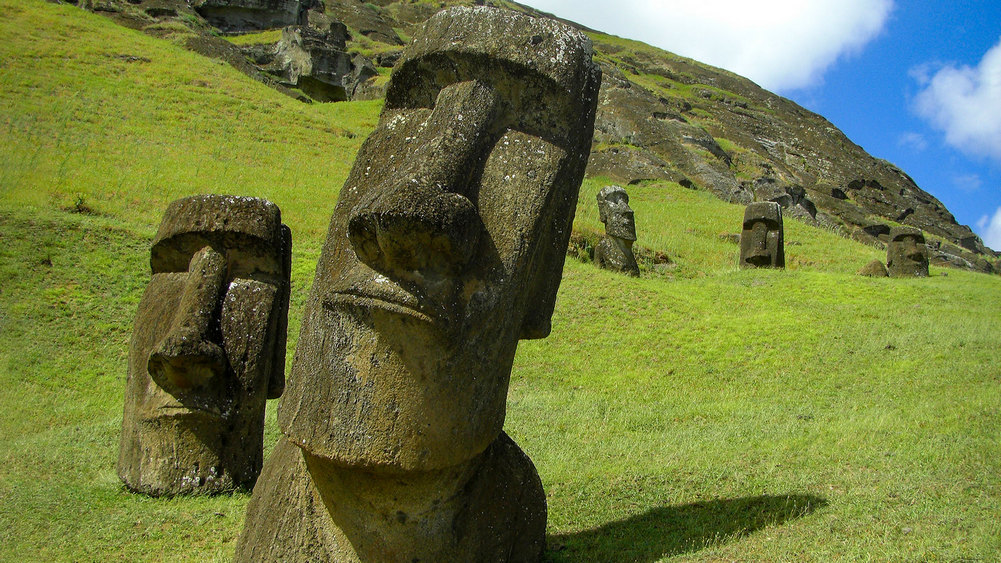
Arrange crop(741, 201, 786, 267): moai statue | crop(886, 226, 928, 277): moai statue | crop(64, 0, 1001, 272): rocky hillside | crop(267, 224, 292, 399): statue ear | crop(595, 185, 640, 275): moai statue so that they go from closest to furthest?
crop(267, 224, 292, 399): statue ear < crop(595, 185, 640, 275): moai statue < crop(886, 226, 928, 277): moai statue < crop(741, 201, 786, 267): moai statue < crop(64, 0, 1001, 272): rocky hillside

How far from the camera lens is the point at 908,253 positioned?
774 inches

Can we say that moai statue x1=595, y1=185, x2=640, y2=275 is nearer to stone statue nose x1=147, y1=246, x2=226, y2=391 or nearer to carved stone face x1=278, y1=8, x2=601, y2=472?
stone statue nose x1=147, y1=246, x2=226, y2=391

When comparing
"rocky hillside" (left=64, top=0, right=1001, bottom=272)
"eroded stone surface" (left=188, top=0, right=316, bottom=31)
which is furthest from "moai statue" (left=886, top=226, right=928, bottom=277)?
"eroded stone surface" (left=188, top=0, right=316, bottom=31)

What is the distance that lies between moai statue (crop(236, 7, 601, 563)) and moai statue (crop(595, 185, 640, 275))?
14.3 m

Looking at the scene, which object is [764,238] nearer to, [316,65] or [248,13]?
[316,65]

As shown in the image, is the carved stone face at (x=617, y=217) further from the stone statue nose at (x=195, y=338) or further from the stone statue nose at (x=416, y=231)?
the stone statue nose at (x=416, y=231)

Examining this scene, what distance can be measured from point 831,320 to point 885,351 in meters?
2.15

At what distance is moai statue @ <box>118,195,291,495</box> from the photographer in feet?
20.1

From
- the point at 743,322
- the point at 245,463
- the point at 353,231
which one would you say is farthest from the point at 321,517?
the point at 743,322

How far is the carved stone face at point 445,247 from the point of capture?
346 centimetres

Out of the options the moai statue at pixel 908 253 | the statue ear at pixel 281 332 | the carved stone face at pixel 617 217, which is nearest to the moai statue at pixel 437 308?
the statue ear at pixel 281 332

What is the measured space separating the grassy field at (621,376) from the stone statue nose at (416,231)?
209 cm

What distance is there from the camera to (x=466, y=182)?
3.90m

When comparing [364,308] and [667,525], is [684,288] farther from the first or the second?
[364,308]
